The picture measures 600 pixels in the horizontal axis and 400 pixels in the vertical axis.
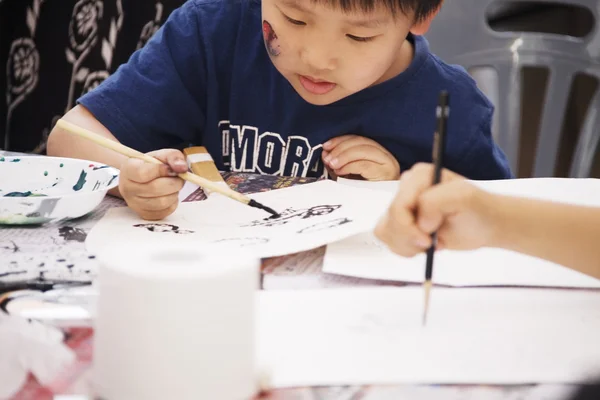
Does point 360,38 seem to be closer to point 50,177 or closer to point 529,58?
point 50,177

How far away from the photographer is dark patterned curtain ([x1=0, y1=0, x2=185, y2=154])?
5.27ft

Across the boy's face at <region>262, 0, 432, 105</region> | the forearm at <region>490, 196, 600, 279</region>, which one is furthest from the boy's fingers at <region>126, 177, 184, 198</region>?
the forearm at <region>490, 196, 600, 279</region>

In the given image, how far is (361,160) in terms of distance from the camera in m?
1.03

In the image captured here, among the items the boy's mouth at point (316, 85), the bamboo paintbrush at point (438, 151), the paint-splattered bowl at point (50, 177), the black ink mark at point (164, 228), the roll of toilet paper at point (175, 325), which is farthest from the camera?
the boy's mouth at point (316, 85)

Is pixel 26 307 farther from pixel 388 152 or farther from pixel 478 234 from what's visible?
pixel 388 152

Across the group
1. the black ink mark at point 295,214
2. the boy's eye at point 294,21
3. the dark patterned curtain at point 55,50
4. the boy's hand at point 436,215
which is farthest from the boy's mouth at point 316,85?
the dark patterned curtain at point 55,50

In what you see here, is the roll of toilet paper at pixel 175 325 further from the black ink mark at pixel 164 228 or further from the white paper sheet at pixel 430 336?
the black ink mark at pixel 164 228

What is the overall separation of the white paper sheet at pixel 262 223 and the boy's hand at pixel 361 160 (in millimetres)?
167

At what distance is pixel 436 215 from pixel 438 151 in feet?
0.17

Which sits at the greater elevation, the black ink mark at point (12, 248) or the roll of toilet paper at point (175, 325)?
the roll of toilet paper at point (175, 325)

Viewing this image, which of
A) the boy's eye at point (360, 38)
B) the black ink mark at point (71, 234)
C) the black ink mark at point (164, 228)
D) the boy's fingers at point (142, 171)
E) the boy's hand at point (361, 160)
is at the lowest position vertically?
the boy's hand at point (361, 160)

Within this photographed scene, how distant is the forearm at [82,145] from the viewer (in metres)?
0.97

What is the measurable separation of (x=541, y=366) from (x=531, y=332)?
0.05 meters

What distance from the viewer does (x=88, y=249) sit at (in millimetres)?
649
